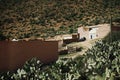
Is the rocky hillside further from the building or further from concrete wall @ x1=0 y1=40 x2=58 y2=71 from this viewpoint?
concrete wall @ x1=0 y1=40 x2=58 y2=71

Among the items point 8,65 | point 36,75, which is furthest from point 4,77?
point 8,65

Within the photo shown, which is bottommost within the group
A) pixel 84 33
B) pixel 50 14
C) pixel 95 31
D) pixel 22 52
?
pixel 50 14

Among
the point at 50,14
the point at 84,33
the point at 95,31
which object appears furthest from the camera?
the point at 50,14

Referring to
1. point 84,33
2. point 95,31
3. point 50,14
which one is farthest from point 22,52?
point 50,14

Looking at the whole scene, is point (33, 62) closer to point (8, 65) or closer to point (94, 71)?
point (8, 65)

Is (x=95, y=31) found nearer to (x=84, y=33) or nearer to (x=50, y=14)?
(x=84, y=33)

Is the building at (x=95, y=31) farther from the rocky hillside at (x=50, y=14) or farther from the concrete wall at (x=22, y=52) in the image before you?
the concrete wall at (x=22, y=52)

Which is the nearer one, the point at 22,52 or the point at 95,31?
the point at 22,52
